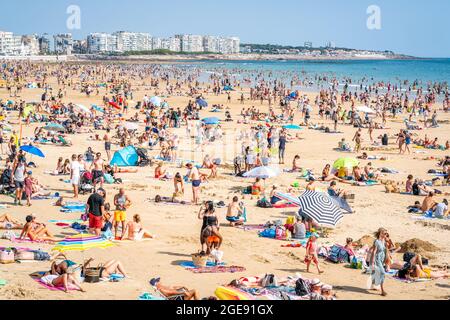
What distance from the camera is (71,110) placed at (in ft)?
109

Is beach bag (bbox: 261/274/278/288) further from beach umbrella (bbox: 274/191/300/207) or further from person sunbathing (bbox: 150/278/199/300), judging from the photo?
beach umbrella (bbox: 274/191/300/207)

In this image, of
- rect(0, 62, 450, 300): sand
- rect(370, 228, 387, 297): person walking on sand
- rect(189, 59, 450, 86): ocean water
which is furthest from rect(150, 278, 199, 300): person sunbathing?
rect(189, 59, 450, 86): ocean water

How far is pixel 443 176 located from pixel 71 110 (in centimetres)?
2129

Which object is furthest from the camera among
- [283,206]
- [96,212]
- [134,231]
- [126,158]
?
[126,158]

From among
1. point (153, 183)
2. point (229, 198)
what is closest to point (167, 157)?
point (153, 183)

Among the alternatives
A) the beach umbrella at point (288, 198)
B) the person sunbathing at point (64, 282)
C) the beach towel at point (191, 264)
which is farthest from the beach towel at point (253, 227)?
the person sunbathing at point (64, 282)

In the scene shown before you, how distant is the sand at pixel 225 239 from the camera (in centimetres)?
937

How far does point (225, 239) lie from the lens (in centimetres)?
1236

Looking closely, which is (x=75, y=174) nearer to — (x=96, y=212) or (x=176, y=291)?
(x=96, y=212)

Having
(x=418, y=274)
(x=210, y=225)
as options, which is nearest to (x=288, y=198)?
(x=210, y=225)

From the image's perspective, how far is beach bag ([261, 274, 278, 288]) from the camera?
928 cm

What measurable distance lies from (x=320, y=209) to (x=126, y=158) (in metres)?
9.89

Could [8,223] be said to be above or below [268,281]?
above

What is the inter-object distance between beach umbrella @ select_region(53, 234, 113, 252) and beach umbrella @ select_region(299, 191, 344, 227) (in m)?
4.13
